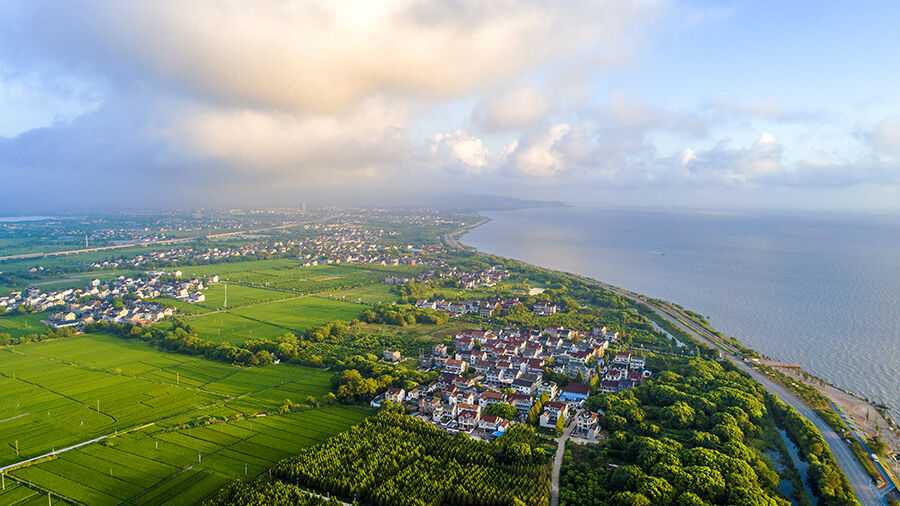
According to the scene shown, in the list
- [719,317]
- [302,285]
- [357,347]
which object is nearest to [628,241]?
[719,317]

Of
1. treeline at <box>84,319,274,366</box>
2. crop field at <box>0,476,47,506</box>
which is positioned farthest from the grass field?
crop field at <box>0,476,47,506</box>

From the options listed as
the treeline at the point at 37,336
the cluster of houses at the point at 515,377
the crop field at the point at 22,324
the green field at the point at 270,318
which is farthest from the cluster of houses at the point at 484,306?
the crop field at the point at 22,324

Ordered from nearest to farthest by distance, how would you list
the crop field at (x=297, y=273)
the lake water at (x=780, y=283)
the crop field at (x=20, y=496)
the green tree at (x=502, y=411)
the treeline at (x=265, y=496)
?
the treeline at (x=265, y=496), the crop field at (x=20, y=496), the green tree at (x=502, y=411), the lake water at (x=780, y=283), the crop field at (x=297, y=273)

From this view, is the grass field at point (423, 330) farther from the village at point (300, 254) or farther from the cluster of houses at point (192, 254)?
the cluster of houses at point (192, 254)

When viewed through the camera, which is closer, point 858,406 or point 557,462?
point 557,462

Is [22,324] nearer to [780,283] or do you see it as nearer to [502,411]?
[502,411]

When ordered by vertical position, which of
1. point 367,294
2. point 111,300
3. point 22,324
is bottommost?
point 22,324

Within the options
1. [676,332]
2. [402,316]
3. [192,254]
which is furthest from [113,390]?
[192,254]
